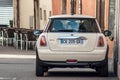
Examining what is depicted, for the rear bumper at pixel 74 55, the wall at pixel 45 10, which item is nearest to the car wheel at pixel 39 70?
the rear bumper at pixel 74 55

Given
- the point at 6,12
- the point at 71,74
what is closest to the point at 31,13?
the point at 6,12

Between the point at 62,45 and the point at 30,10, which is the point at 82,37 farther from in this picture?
the point at 30,10

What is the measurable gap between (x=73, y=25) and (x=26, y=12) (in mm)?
27383

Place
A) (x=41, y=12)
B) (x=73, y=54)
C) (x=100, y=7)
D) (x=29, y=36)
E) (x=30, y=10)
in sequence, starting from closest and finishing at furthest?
(x=73, y=54), (x=100, y=7), (x=29, y=36), (x=41, y=12), (x=30, y=10)

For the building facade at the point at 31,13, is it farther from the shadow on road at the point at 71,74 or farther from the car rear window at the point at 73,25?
the car rear window at the point at 73,25

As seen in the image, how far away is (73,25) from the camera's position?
569 inches

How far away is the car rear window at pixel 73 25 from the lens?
14.3 m

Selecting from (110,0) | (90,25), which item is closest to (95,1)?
(110,0)

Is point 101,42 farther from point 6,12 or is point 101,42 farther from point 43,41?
point 6,12

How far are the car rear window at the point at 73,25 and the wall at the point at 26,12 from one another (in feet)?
82.9

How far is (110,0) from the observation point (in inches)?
902

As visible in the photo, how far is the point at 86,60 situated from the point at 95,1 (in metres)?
11.7

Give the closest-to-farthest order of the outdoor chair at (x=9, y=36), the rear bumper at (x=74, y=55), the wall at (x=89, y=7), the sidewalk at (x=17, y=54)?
the rear bumper at (x=74, y=55), the sidewalk at (x=17, y=54), the wall at (x=89, y=7), the outdoor chair at (x=9, y=36)

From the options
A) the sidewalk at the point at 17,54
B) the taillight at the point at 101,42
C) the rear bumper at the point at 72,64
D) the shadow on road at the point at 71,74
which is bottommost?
the sidewalk at the point at 17,54
